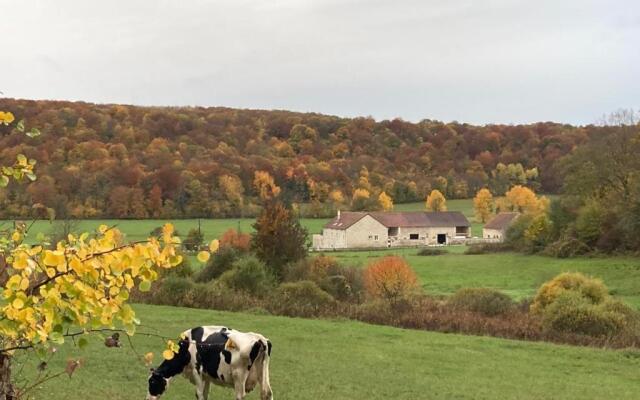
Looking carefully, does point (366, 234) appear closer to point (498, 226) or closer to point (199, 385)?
point (498, 226)

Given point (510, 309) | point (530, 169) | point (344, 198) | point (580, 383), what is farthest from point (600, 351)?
point (530, 169)

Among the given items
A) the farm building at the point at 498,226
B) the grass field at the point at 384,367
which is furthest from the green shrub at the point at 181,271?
the farm building at the point at 498,226

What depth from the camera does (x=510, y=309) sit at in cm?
2802

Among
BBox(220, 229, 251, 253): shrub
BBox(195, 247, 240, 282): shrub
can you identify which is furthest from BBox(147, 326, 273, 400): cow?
BBox(220, 229, 251, 253): shrub

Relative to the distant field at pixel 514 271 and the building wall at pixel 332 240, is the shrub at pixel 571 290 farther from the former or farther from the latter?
Result: the building wall at pixel 332 240

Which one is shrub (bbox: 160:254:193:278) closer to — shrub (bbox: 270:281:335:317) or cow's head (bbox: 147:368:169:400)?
shrub (bbox: 270:281:335:317)

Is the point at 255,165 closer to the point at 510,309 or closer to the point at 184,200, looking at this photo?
the point at 184,200

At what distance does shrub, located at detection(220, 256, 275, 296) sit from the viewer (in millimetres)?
29538

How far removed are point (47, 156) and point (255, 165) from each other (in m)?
32.2

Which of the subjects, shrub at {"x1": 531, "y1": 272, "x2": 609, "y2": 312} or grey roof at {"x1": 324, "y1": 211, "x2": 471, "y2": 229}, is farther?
grey roof at {"x1": 324, "y1": 211, "x2": 471, "y2": 229}

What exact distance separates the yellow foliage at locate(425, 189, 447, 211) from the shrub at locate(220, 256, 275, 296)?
7467cm

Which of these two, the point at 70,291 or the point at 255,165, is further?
the point at 255,165

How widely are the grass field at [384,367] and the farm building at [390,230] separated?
56.3 m

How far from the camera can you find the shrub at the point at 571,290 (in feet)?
83.7
